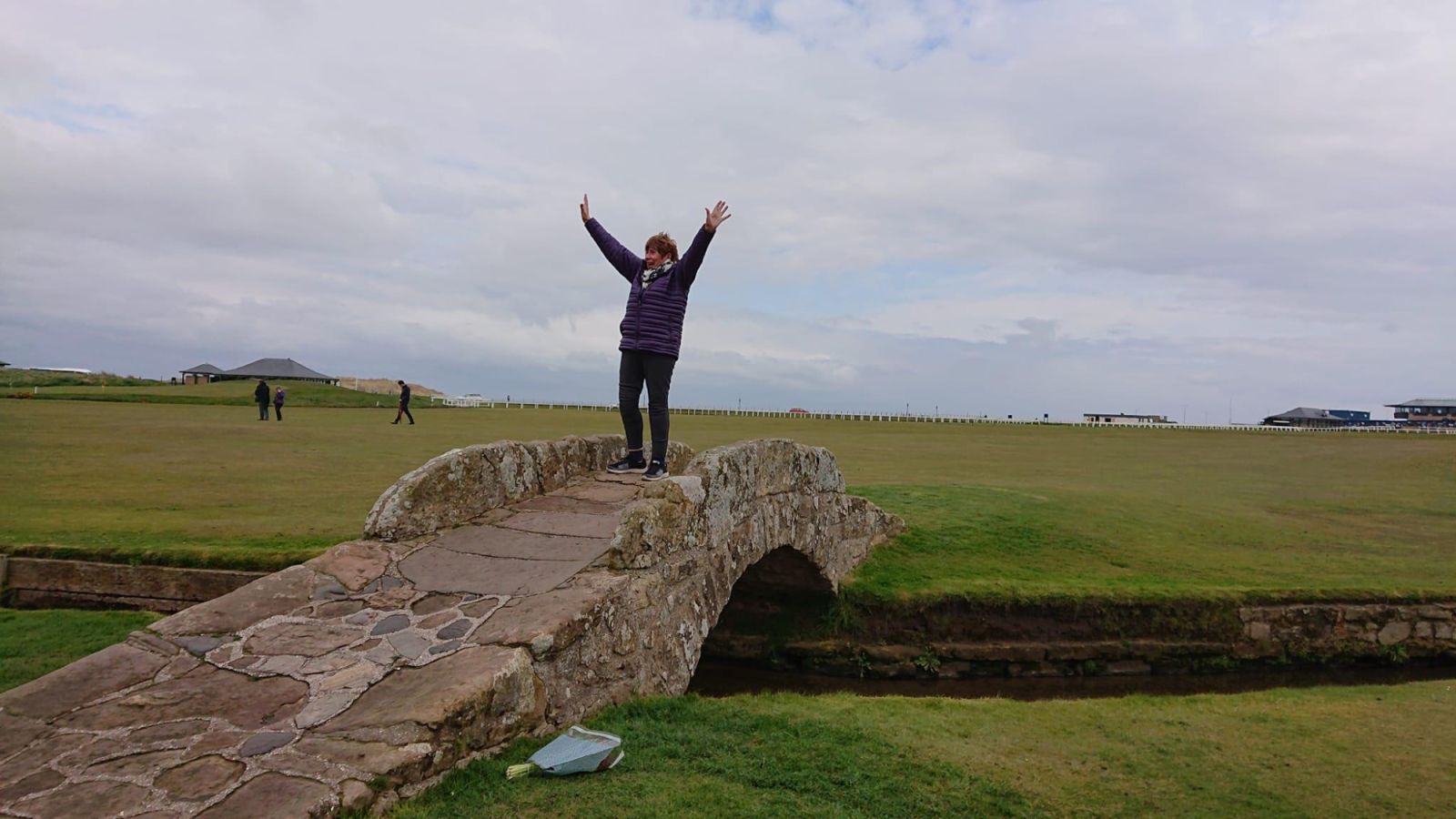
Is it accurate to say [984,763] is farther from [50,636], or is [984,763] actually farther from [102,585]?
[102,585]

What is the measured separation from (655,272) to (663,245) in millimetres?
373

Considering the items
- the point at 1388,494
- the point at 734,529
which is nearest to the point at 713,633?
the point at 734,529

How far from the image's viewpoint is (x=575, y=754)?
5.18 meters

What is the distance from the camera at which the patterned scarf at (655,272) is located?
898 cm

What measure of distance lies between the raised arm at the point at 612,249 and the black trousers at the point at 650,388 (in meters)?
0.95

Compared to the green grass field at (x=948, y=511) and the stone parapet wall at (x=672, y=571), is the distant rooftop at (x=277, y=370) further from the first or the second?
the stone parapet wall at (x=672, y=571)

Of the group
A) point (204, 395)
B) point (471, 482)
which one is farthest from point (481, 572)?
point (204, 395)

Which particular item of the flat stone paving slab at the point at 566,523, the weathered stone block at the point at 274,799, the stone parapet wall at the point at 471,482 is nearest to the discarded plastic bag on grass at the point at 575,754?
the weathered stone block at the point at 274,799

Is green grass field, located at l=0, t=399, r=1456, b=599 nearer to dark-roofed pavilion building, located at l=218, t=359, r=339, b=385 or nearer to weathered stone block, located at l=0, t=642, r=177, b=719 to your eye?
weathered stone block, located at l=0, t=642, r=177, b=719

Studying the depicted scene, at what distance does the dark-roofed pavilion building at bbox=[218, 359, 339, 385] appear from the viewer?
98050mm

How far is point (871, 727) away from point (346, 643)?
4406 mm

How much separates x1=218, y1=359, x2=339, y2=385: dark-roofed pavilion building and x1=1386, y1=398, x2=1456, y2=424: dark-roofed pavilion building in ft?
453

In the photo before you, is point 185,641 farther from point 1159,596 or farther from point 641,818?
point 1159,596

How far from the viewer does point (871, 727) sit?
7527 mm
